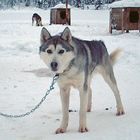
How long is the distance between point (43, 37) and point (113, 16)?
16.1m

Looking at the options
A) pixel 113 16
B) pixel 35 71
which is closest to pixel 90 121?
pixel 35 71

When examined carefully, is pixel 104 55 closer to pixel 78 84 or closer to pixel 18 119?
pixel 78 84

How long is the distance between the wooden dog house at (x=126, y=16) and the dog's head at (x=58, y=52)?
48.9ft

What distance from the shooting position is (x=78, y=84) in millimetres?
4891

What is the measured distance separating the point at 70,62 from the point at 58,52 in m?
0.26

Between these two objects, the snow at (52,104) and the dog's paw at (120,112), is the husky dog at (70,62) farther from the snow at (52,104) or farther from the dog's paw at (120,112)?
the dog's paw at (120,112)

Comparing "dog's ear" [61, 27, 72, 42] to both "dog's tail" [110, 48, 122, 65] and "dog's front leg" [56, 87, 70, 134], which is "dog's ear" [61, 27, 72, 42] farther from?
"dog's tail" [110, 48, 122, 65]

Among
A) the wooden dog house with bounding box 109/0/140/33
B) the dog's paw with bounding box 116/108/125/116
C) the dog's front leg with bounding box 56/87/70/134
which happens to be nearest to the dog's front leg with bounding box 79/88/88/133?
the dog's front leg with bounding box 56/87/70/134

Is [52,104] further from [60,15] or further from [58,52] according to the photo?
[60,15]

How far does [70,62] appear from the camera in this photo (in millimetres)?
4656

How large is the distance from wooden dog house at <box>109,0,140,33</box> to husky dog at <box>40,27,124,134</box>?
45.7 ft

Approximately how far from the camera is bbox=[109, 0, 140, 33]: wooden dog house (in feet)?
63.1

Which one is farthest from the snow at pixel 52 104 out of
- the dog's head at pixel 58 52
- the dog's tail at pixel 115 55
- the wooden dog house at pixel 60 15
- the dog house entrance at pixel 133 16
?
the wooden dog house at pixel 60 15

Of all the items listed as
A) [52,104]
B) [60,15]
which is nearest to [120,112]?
[52,104]
